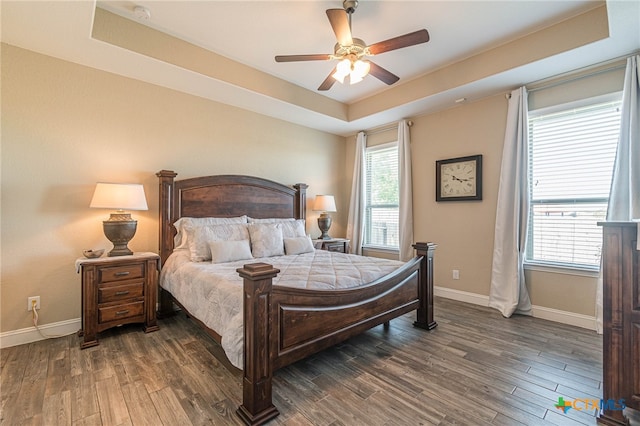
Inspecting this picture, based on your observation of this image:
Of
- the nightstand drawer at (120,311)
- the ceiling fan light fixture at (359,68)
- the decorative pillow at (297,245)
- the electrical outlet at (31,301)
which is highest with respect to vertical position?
the ceiling fan light fixture at (359,68)

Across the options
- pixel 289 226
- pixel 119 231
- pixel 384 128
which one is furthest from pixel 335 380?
pixel 384 128

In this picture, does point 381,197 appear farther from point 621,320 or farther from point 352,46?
point 621,320

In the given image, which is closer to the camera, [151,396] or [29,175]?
[151,396]

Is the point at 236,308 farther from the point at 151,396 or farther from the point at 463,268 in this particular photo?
the point at 463,268

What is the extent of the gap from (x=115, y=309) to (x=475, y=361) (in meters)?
3.22

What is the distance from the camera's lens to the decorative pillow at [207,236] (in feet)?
9.77

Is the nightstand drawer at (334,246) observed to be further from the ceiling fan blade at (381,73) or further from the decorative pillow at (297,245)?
the ceiling fan blade at (381,73)

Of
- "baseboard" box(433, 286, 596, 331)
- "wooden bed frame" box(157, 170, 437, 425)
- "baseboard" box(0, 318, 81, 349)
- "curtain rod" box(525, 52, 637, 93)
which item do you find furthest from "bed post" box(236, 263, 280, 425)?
"curtain rod" box(525, 52, 637, 93)

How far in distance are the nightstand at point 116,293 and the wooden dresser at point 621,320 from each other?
3556 millimetres

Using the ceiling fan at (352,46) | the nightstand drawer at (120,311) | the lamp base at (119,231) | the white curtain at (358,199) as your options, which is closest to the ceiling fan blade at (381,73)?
the ceiling fan at (352,46)

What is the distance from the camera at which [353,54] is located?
2.35 m

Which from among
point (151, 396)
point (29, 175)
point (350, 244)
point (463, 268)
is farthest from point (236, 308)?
point (350, 244)

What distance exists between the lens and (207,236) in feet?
10.2

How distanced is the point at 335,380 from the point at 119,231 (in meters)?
2.43
